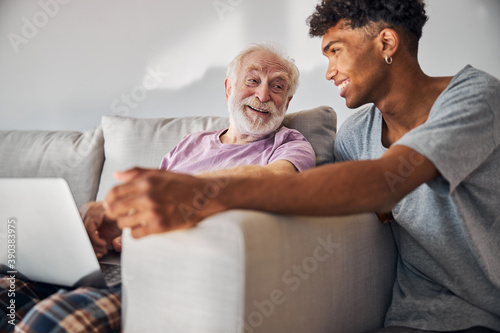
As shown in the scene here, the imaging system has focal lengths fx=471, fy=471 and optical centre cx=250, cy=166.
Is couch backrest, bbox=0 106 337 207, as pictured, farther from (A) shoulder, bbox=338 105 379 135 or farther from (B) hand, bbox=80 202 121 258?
(B) hand, bbox=80 202 121 258

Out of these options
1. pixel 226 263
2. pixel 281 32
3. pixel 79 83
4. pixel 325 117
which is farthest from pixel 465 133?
pixel 79 83

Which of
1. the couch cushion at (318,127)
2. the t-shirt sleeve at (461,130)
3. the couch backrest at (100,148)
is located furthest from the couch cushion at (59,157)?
the t-shirt sleeve at (461,130)

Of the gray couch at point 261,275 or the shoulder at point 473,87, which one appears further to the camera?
the shoulder at point 473,87

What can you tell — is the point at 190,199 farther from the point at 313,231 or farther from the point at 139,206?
the point at 313,231

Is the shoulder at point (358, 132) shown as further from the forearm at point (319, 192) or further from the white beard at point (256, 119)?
the forearm at point (319, 192)

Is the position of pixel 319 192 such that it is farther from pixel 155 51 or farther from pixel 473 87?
pixel 155 51

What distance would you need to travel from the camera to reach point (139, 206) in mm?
719

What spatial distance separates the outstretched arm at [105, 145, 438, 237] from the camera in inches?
28.4

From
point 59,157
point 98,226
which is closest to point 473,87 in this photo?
point 98,226

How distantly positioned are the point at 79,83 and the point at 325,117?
1526 mm

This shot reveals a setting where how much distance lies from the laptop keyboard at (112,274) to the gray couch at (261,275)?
0.59ft

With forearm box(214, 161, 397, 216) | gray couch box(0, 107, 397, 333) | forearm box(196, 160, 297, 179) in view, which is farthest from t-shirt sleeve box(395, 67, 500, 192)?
forearm box(196, 160, 297, 179)

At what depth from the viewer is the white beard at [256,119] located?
63.1 inches

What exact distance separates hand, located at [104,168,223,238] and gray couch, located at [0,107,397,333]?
1.2 inches
